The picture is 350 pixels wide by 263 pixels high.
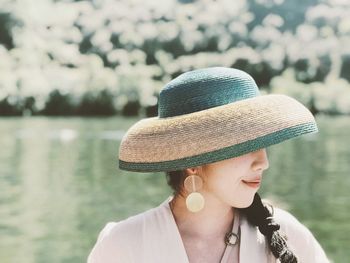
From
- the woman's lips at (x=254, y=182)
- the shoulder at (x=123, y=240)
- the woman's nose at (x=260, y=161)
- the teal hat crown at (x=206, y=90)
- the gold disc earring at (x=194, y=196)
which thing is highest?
the teal hat crown at (x=206, y=90)

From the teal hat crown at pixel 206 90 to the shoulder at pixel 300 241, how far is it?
384 millimetres

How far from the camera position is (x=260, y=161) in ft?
6.54

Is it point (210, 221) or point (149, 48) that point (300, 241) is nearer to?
point (210, 221)

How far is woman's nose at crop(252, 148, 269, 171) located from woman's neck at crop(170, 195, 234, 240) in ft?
0.62

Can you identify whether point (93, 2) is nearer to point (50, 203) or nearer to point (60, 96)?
point (60, 96)

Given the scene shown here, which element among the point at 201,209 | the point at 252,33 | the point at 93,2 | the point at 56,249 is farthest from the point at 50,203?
the point at 93,2

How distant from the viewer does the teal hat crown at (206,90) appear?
6.42 feet

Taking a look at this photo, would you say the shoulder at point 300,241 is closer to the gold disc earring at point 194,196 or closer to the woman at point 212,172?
the woman at point 212,172

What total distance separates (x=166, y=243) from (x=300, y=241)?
380 mm

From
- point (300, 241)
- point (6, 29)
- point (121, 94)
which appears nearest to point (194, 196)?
point (300, 241)

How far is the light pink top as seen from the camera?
2020 millimetres

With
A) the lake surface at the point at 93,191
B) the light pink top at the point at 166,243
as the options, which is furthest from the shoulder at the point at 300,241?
the lake surface at the point at 93,191

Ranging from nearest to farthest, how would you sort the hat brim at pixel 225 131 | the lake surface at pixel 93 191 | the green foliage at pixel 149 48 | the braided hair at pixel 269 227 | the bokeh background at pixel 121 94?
the hat brim at pixel 225 131 → the braided hair at pixel 269 227 → the lake surface at pixel 93 191 → the bokeh background at pixel 121 94 → the green foliage at pixel 149 48

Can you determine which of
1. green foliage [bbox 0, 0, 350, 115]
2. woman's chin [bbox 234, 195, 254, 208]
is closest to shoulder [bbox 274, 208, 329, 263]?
woman's chin [bbox 234, 195, 254, 208]
